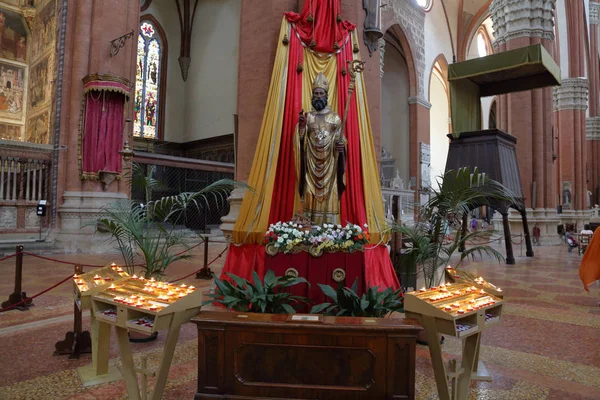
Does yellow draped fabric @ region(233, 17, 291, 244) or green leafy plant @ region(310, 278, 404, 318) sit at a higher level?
yellow draped fabric @ region(233, 17, 291, 244)

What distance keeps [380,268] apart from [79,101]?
8.77 meters

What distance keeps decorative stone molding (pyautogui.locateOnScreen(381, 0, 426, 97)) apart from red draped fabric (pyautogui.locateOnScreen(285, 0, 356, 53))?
506 inches

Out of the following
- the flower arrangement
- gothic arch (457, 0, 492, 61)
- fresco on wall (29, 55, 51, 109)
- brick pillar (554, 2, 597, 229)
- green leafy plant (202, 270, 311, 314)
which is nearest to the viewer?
green leafy plant (202, 270, 311, 314)

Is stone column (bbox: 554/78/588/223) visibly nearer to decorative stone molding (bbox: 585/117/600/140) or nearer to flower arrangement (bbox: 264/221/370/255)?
decorative stone molding (bbox: 585/117/600/140)

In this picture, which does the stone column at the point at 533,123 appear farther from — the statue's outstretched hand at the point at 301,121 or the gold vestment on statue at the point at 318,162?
the statue's outstretched hand at the point at 301,121

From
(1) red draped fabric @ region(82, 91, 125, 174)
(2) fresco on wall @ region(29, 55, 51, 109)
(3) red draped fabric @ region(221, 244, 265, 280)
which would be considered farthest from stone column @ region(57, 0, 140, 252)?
(3) red draped fabric @ region(221, 244, 265, 280)

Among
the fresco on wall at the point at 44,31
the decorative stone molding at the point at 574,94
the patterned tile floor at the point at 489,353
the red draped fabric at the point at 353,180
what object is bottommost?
the patterned tile floor at the point at 489,353

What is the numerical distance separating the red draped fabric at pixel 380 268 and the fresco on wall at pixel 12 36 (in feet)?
57.4

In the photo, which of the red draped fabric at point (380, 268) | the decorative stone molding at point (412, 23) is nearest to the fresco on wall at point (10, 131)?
the decorative stone molding at point (412, 23)

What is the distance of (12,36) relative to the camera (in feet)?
52.9

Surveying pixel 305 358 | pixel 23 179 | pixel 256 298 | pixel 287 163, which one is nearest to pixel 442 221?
pixel 256 298

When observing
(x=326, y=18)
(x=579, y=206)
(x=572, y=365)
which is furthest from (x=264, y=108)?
(x=579, y=206)

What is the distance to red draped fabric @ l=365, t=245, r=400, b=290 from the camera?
4949 millimetres

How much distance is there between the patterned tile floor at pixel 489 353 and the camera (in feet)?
9.28
